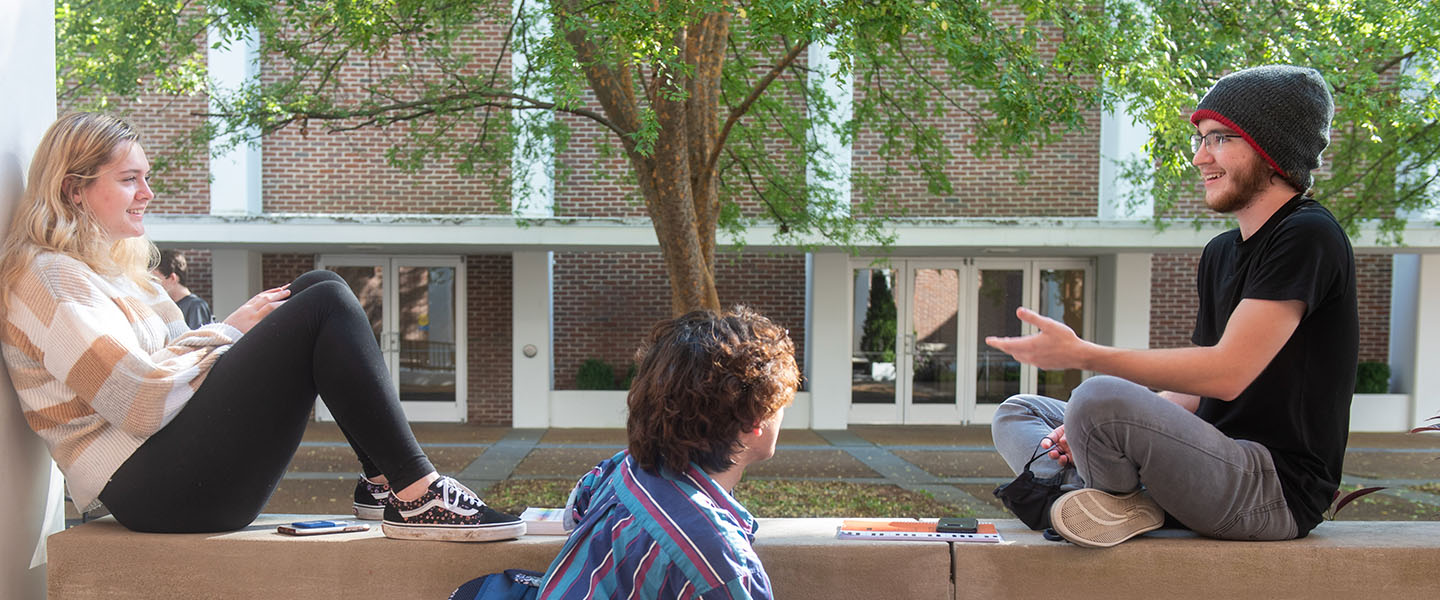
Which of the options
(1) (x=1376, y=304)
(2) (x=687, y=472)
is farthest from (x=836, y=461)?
(1) (x=1376, y=304)

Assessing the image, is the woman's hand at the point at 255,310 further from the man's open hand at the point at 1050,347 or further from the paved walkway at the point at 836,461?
the paved walkway at the point at 836,461

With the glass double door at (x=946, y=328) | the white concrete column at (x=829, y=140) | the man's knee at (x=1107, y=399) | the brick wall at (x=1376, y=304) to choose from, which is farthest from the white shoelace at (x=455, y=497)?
the brick wall at (x=1376, y=304)

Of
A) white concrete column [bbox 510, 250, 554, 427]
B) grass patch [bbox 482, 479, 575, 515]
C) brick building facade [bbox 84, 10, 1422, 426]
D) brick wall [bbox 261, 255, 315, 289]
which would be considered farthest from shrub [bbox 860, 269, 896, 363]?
brick wall [bbox 261, 255, 315, 289]

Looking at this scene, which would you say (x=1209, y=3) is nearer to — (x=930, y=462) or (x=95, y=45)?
(x=930, y=462)

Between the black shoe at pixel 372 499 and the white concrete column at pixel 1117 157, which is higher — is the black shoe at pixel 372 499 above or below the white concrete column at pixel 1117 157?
below

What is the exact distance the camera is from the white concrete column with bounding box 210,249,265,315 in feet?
43.2

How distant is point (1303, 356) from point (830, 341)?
11.3 metres

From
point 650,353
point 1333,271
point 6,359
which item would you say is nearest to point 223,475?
point 6,359

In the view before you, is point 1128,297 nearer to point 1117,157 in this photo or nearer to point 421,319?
point 1117,157

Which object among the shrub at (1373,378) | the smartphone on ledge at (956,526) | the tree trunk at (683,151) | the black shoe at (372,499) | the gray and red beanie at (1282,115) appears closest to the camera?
the gray and red beanie at (1282,115)

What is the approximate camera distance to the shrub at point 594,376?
1348 cm

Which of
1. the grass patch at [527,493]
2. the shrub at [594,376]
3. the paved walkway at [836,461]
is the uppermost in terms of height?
the shrub at [594,376]

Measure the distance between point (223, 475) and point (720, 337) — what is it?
1.23 meters

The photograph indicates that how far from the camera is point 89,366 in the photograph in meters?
2.07
